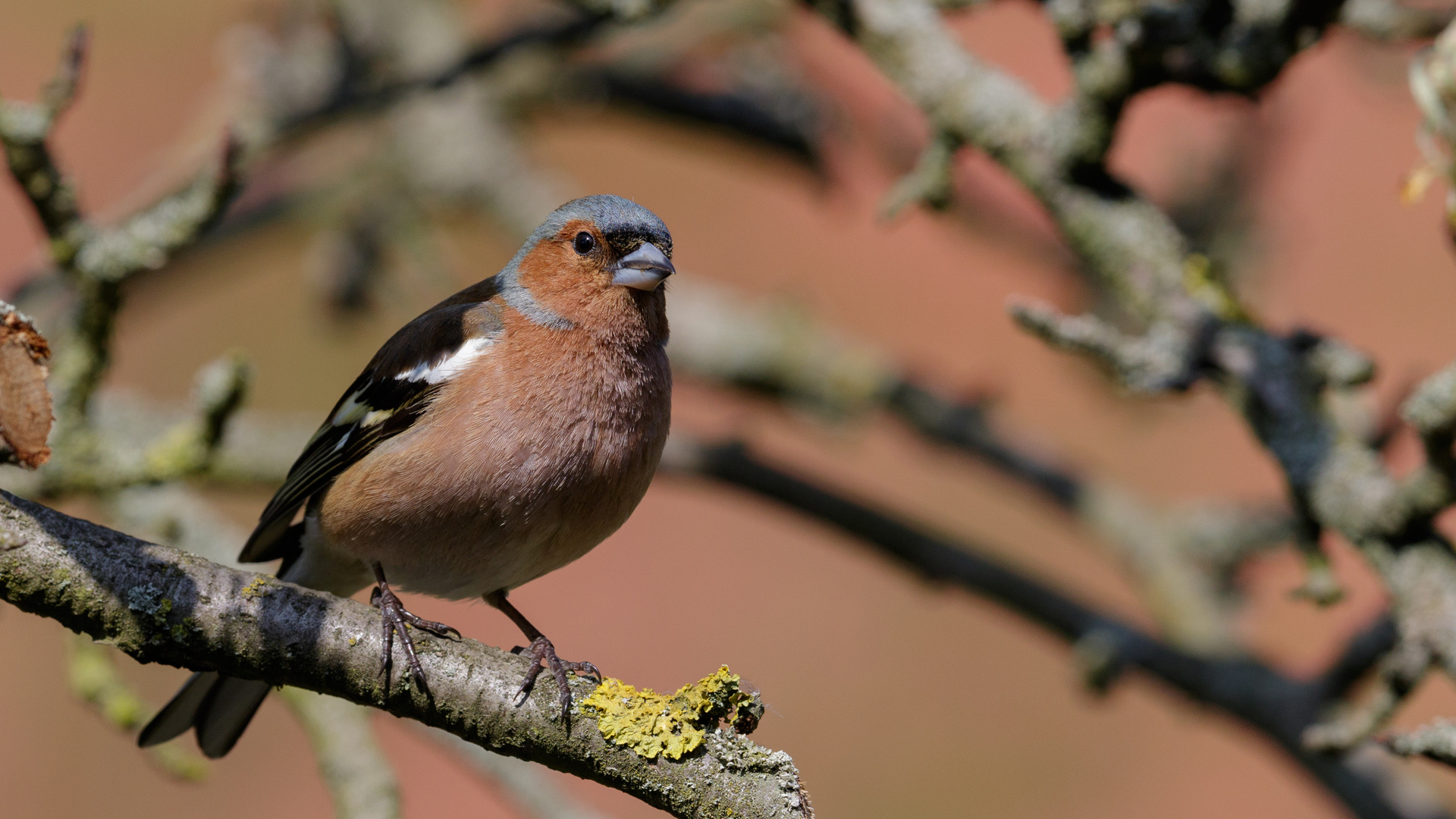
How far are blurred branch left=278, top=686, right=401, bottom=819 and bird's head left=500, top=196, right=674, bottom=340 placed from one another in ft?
4.18

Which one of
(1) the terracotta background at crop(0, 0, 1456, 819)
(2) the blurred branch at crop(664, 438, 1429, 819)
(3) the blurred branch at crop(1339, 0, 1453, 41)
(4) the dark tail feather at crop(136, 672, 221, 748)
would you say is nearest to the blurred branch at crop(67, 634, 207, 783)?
(4) the dark tail feather at crop(136, 672, 221, 748)

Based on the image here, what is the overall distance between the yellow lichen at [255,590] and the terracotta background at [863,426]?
3508mm

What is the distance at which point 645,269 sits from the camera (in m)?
3.35

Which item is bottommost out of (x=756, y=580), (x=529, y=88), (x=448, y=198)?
(x=756, y=580)

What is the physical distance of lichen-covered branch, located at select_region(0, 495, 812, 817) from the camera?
2043mm

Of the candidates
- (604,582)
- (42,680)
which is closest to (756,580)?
(604,582)

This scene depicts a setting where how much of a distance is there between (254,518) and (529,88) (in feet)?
13.2

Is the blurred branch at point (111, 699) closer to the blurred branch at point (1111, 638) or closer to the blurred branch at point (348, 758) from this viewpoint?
the blurred branch at point (348, 758)

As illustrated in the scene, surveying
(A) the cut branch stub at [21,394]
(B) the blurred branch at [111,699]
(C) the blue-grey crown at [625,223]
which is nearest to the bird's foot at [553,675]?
(A) the cut branch stub at [21,394]

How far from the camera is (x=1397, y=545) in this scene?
3199 mm

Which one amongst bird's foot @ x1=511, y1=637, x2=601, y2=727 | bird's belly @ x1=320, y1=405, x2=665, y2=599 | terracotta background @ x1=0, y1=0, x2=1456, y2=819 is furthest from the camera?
terracotta background @ x1=0, y1=0, x2=1456, y2=819

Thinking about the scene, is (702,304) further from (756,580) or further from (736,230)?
(736,230)

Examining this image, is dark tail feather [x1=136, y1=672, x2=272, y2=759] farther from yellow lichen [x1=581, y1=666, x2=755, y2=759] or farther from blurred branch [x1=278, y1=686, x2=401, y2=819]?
yellow lichen [x1=581, y1=666, x2=755, y2=759]

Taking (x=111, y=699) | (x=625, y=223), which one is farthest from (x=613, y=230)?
(x=111, y=699)
